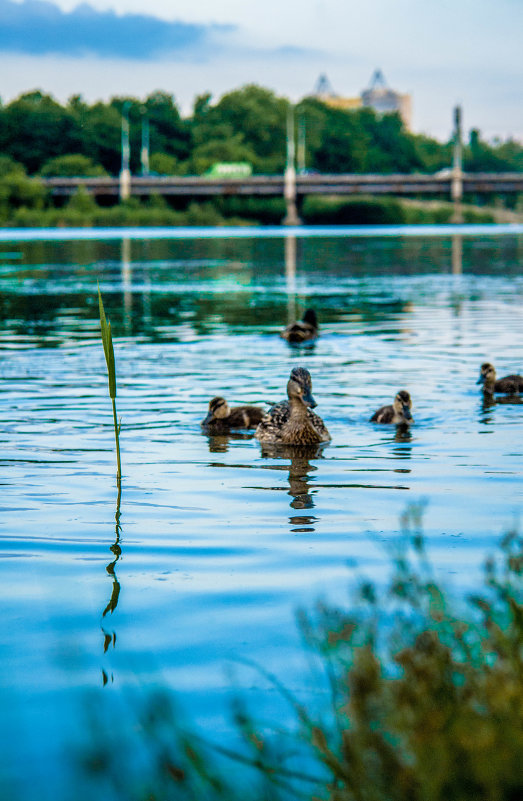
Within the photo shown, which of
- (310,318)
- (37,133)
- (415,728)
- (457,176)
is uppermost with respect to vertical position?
(37,133)

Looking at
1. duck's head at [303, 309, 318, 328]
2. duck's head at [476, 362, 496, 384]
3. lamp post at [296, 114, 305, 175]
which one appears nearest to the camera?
duck's head at [476, 362, 496, 384]

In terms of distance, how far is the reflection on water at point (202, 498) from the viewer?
5.14 metres

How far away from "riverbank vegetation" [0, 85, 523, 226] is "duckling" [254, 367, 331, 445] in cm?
8914

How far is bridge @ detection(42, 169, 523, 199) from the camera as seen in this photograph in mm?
111250

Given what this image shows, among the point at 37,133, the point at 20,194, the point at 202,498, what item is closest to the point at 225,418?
the point at 202,498

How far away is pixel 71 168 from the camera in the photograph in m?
131

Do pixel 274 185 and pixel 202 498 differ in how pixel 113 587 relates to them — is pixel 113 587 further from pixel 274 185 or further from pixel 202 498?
pixel 274 185

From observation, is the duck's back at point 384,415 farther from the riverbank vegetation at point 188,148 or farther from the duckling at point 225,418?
the riverbank vegetation at point 188,148

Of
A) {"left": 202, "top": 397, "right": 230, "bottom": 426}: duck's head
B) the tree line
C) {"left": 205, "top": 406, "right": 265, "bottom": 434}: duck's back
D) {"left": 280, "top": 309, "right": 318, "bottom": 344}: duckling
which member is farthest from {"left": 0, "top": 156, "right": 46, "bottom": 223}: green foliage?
{"left": 202, "top": 397, "right": 230, "bottom": 426}: duck's head

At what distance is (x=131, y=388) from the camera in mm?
14086

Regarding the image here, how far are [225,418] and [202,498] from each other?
2976 millimetres

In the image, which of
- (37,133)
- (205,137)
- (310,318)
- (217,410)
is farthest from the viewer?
(205,137)

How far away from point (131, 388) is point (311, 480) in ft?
17.6

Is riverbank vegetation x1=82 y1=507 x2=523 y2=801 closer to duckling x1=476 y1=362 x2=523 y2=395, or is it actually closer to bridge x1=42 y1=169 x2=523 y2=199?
duckling x1=476 y1=362 x2=523 y2=395
